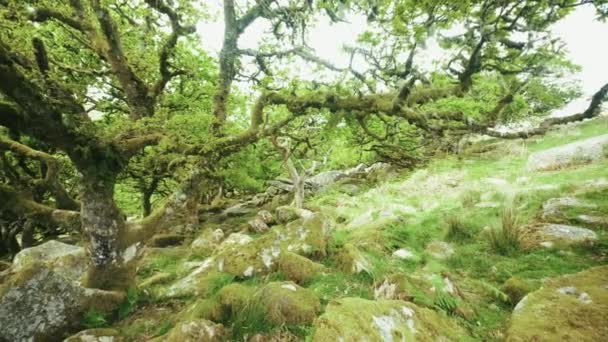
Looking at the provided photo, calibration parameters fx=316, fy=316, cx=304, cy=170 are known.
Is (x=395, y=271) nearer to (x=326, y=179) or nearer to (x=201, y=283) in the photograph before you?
(x=201, y=283)

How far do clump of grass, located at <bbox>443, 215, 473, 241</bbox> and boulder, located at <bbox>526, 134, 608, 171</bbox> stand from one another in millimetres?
6384

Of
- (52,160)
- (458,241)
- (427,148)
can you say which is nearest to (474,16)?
(458,241)

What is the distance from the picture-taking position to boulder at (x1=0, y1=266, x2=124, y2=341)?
4.81m

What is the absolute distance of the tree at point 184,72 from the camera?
5.11 m

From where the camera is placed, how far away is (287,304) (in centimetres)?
397

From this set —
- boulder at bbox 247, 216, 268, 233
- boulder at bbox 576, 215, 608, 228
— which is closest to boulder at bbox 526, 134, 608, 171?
boulder at bbox 576, 215, 608, 228

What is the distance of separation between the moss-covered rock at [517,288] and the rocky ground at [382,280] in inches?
0.6

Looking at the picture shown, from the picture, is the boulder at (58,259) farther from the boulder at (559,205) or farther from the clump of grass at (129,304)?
the boulder at (559,205)

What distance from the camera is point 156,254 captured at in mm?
9344

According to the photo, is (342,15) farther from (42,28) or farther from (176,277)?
(42,28)

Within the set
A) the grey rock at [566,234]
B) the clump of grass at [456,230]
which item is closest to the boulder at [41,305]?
the clump of grass at [456,230]

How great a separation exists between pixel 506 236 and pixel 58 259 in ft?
33.1

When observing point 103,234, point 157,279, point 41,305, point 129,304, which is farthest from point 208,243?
point 41,305

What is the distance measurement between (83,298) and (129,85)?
5.00 metres
